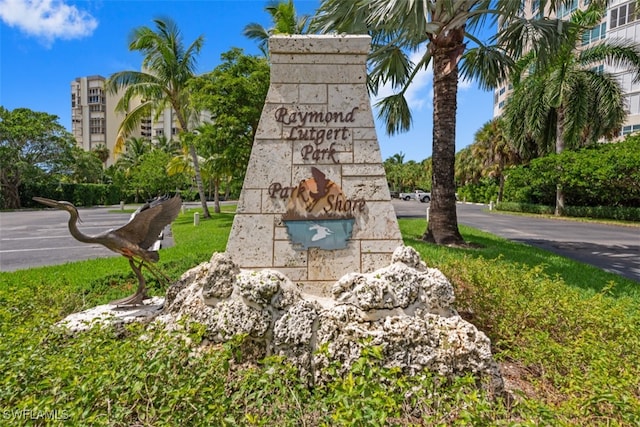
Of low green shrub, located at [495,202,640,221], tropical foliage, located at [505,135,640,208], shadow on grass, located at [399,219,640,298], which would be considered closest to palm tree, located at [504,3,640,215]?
tropical foliage, located at [505,135,640,208]

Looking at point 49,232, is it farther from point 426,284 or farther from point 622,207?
point 622,207

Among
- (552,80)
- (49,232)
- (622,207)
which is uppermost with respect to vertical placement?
(552,80)

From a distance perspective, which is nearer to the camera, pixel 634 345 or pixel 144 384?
pixel 144 384

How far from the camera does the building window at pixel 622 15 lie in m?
23.9

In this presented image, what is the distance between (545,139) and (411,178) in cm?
4394

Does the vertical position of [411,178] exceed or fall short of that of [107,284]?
it exceeds it

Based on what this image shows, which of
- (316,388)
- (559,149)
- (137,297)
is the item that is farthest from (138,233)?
(559,149)

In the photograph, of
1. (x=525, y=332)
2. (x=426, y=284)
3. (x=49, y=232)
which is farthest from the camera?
(x=49, y=232)

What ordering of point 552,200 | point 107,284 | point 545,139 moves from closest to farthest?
point 107,284, point 545,139, point 552,200

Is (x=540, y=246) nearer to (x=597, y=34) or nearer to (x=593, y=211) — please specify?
(x=593, y=211)

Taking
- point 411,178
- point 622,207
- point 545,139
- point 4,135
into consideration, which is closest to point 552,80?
point 545,139

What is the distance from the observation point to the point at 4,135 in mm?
30859

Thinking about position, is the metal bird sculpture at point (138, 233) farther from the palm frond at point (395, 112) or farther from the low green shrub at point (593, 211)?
the low green shrub at point (593, 211)

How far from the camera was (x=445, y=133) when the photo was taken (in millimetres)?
8906
